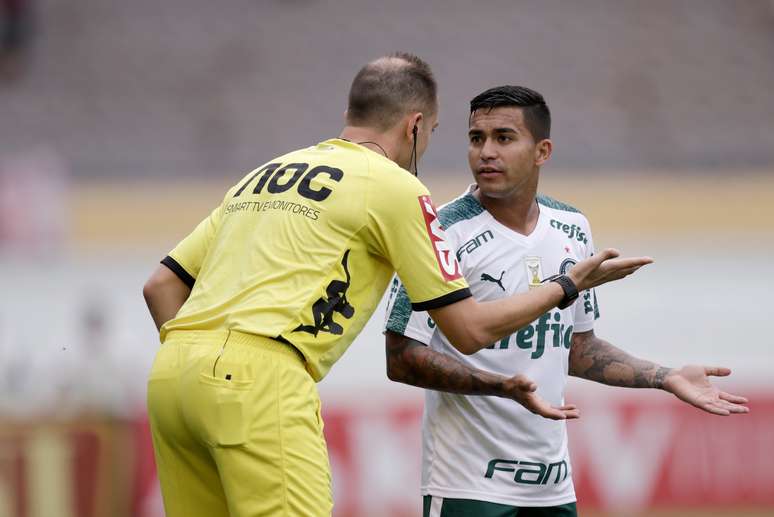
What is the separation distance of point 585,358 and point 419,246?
1.28m

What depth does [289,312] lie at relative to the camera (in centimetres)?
373

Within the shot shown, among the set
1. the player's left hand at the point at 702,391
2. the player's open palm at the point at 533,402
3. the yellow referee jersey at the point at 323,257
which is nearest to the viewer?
the yellow referee jersey at the point at 323,257

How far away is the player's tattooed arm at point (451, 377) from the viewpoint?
12.8 feet

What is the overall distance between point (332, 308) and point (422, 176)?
1242cm

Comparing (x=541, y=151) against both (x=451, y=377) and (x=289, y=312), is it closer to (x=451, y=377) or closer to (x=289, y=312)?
(x=451, y=377)

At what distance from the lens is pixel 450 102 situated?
693 inches

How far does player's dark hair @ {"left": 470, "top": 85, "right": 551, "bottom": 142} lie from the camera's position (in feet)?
15.3

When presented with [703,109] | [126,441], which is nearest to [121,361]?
[126,441]

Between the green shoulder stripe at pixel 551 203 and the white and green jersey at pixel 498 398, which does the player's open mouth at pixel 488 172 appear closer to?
the white and green jersey at pixel 498 398

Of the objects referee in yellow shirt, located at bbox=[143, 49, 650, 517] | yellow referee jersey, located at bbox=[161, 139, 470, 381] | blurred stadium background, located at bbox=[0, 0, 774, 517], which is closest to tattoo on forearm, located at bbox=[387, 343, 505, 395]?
referee in yellow shirt, located at bbox=[143, 49, 650, 517]

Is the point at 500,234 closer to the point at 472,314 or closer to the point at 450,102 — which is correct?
the point at 472,314

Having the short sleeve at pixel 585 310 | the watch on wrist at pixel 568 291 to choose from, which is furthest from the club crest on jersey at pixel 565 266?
the watch on wrist at pixel 568 291

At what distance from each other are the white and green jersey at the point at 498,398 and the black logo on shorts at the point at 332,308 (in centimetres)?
57

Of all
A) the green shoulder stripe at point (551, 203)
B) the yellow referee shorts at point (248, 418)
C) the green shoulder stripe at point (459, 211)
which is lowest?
the yellow referee shorts at point (248, 418)
